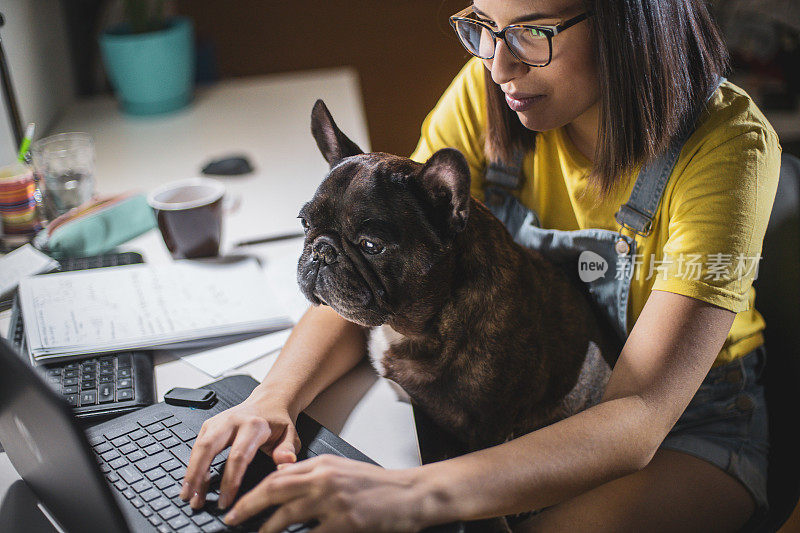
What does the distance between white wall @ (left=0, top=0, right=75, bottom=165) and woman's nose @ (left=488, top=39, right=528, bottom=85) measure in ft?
4.09

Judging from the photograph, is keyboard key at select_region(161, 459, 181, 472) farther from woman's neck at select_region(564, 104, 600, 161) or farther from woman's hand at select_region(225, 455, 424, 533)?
woman's neck at select_region(564, 104, 600, 161)

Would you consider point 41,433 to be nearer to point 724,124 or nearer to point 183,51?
point 724,124

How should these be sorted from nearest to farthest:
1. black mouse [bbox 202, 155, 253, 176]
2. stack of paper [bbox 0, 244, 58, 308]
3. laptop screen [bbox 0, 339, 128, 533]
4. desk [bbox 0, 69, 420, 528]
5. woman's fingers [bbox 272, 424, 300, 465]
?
laptop screen [bbox 0, 339, 128, 533]
woman's fingers [bbox 272, 424, 300, 465]
desk [bbox 0, 69, 420, 528]
stack of paper [bbox 0, 244, 58, 308]
black mouse [bbox 202, 155, 253, 176]

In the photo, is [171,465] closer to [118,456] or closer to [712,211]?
[118,456]

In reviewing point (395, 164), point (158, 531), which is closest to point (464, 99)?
point (395, 164)

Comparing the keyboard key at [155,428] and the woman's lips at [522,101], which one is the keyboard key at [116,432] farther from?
the woman's lips at [522,101]

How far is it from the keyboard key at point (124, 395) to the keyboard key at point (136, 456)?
12 cm

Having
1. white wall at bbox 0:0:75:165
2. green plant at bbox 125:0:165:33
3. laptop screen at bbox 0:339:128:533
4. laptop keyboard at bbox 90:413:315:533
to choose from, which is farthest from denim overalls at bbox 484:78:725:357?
green plant at bbox 125:0:165:33

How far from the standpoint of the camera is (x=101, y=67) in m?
2.30

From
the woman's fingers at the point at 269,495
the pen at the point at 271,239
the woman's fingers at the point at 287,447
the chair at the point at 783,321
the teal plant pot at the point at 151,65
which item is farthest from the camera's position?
the teal plant pot at the point at 151,65

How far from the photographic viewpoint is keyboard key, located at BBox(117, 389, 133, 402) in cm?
90

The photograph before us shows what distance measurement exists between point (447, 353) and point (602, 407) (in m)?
0.19

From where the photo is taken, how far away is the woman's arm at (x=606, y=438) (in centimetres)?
68

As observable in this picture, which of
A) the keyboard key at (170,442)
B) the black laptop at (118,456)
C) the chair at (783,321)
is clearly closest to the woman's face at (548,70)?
the chair at (783,321)
